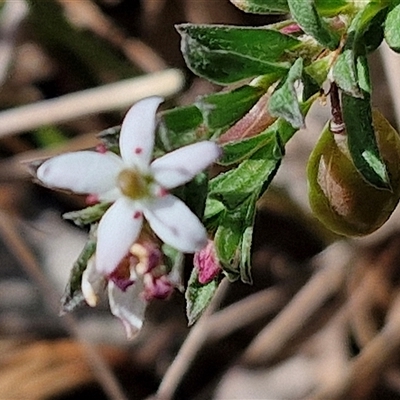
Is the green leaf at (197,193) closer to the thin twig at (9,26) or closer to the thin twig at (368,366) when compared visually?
the thin twig at (368,366)

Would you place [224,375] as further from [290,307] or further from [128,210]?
[128,210]

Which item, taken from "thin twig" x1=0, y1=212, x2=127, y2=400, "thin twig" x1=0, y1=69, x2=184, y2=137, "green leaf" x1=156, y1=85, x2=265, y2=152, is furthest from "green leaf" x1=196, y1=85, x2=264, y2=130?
"thin twig" x1=0, y1=212, x2=127, y2=400

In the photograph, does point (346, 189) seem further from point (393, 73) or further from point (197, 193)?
point (393, 73)

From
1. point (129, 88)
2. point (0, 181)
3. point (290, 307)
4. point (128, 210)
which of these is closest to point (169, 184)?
point (128, 210)

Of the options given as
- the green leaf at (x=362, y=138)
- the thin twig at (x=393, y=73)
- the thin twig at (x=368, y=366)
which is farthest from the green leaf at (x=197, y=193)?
the thin twig at (x=368, y=366)

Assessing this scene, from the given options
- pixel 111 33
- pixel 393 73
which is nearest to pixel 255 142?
pixel 393 73

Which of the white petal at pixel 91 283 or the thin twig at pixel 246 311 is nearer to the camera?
the white petal at pixel 91 283

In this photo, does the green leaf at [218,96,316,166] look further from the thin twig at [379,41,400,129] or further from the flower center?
the thin twig at [379,41,400,129]
